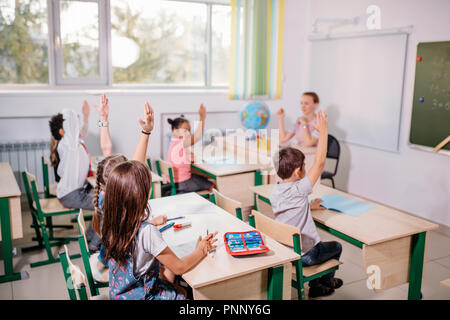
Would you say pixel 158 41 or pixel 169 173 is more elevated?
pixel 158 41

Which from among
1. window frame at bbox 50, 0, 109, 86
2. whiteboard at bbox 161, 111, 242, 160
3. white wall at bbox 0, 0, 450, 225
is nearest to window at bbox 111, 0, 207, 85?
window frame at bbox 50, 0, 109, 86

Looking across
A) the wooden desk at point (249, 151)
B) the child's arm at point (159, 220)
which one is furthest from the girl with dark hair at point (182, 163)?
the child's arm at point (159, 220)

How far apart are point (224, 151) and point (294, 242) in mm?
2237

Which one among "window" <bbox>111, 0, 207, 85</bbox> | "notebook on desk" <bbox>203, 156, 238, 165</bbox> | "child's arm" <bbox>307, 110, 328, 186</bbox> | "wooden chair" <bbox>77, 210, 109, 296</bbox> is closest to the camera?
"wooden chair" <bbox>77, 210, 109, 296</bbox>

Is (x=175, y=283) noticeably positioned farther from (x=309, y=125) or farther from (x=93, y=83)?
(x=93, y=83)

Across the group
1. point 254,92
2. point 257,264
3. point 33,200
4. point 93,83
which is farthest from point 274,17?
point 257,264

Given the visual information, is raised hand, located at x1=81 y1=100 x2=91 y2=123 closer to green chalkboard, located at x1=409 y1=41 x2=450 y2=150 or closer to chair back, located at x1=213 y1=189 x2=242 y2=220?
chair back, located at x1=213 y1=189 x2=242 y2=220

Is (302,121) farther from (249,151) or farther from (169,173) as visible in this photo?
(169,173)

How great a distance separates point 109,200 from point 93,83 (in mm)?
3340

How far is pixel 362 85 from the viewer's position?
470 cm

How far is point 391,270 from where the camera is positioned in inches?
94.9

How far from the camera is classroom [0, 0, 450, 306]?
196 centimetres

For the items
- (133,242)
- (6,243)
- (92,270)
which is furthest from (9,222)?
(133,242)

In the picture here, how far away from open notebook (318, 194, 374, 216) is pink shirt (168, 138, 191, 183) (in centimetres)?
137
